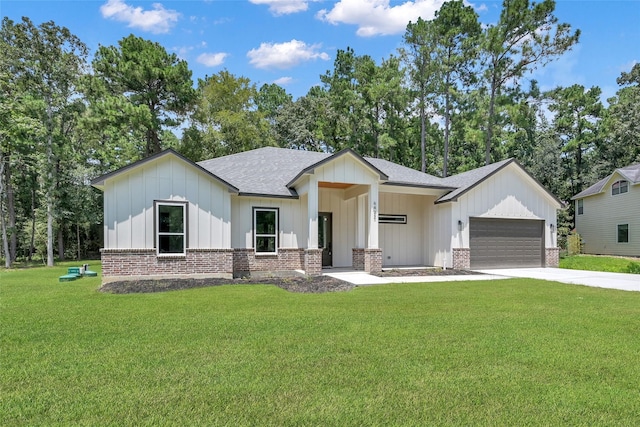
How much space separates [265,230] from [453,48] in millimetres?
21254

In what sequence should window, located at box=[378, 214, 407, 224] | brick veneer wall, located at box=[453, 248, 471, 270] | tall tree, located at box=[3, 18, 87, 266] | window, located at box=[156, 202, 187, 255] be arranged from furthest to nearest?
tall tree, located at box=[3, 18, 87, 266] → window, located at box=[378, 214, 407, 224] → brick veneer wall, located at box=[453, 248, 471, 270] → window, located at box=[156, 202, 187, 255]

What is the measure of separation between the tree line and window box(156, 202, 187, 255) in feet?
37.2

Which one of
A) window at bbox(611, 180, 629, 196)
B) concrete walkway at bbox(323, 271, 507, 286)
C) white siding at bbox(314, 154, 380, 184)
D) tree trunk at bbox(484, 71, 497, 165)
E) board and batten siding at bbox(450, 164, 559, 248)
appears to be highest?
tree trunk at bbox(484, 71, 497, 165)

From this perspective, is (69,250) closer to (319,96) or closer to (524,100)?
(319,96)

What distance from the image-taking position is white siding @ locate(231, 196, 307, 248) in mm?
13039

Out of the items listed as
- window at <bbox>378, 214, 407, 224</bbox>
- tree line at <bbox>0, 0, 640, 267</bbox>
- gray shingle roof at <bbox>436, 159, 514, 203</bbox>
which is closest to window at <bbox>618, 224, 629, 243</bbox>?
tree line at <bbox>0, 0, 640, 267</bbox>

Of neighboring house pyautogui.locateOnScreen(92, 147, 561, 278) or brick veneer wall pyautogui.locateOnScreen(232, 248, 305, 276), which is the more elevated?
neighboring house pyautogui.locateOnScreen(92, 147, 561, 278)

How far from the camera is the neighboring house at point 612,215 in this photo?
23.6m

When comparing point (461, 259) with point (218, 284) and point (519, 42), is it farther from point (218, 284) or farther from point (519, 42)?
point (519, 42)

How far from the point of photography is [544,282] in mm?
10594

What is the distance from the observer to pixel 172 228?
11.5 metres

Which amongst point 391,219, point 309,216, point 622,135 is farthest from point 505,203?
point 622,135

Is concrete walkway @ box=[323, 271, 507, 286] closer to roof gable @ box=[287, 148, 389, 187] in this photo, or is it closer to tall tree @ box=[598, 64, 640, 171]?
roof gable @ box=[287, 148, 389, 187]

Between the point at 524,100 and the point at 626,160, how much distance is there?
12071 millimetres
